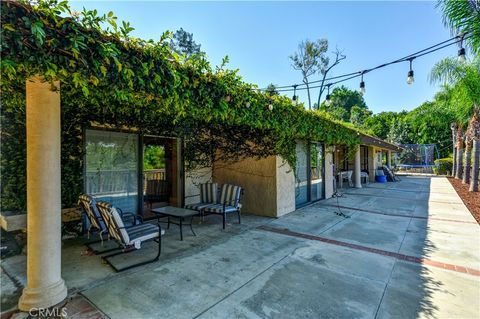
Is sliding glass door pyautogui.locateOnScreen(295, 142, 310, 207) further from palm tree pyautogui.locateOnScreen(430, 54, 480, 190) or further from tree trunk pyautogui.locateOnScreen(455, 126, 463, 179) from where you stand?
tree trunk pyautogui.locateOnScreen(455, 126, 463, 179)

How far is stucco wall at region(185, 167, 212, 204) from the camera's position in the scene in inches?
273

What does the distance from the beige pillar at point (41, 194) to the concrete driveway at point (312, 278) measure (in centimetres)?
46

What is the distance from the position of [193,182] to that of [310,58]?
56.9 ft

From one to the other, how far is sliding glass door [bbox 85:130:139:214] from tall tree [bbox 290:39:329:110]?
1707 cm

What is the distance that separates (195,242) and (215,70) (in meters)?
3.08

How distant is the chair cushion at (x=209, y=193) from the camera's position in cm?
627

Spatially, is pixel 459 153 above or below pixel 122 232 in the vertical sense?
above

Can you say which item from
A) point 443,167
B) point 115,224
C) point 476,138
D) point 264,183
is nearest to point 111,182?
Result: point 115,224

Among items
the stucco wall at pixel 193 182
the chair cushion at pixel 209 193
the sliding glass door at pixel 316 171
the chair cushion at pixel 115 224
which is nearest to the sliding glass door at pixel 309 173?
the sliding glass door at pixel 316 171

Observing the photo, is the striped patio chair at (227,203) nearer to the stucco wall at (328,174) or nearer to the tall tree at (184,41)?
the stucco wall at (328,174)

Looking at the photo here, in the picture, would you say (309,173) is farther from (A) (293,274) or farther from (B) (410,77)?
(A) (293,274)

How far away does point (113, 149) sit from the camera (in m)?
5.48

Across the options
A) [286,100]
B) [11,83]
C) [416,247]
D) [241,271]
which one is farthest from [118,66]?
[416,247]

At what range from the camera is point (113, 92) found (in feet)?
9.01
